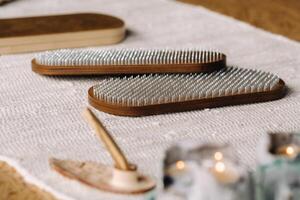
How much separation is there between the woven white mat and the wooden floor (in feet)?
0.19

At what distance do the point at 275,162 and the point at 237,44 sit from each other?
548 mm

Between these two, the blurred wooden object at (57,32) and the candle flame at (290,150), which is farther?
the blurred wooden object at (57,32)

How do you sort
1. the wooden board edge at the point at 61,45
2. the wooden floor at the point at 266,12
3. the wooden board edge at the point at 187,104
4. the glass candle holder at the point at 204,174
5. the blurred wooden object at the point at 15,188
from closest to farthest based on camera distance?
1. the glass candle holder at the point at 204,174
2. the blurred wooden object at the point at 15,188
3. the wooden board edge at the point at 187,104
4. the wooden board edge at the point at 61,45
5. the wooden floor at the point at 266,12

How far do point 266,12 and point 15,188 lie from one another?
719 mm

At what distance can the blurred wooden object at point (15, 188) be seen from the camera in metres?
0.63

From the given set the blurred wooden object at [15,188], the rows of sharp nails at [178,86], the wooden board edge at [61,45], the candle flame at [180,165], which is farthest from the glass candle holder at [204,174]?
the wooden board edge at [61,45]

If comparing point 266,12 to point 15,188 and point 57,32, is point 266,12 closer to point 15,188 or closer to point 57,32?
point 57,32

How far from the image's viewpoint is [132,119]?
30.4 inches

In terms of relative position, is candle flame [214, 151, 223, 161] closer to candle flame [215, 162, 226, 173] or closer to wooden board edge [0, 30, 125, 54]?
candle flame [215, 162, 226, 173]

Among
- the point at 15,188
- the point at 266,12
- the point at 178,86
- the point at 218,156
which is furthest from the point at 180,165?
the point at 266,12

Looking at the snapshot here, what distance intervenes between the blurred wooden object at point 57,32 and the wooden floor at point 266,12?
0.80 feet

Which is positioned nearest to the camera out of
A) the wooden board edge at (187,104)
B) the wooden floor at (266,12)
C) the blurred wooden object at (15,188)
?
the blurred wooden object at (15,188)

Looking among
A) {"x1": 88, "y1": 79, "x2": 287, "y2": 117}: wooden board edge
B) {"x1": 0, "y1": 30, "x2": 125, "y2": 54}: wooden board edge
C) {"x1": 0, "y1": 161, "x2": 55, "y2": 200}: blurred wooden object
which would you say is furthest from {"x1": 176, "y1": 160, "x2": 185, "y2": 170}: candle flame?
{"x1": 0, "y1": 30, "x2": 125, "y2": 54}: wooden board edge

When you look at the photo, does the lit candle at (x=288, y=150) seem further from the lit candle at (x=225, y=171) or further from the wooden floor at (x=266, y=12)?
the wooden floor at (x=266, y=12)
